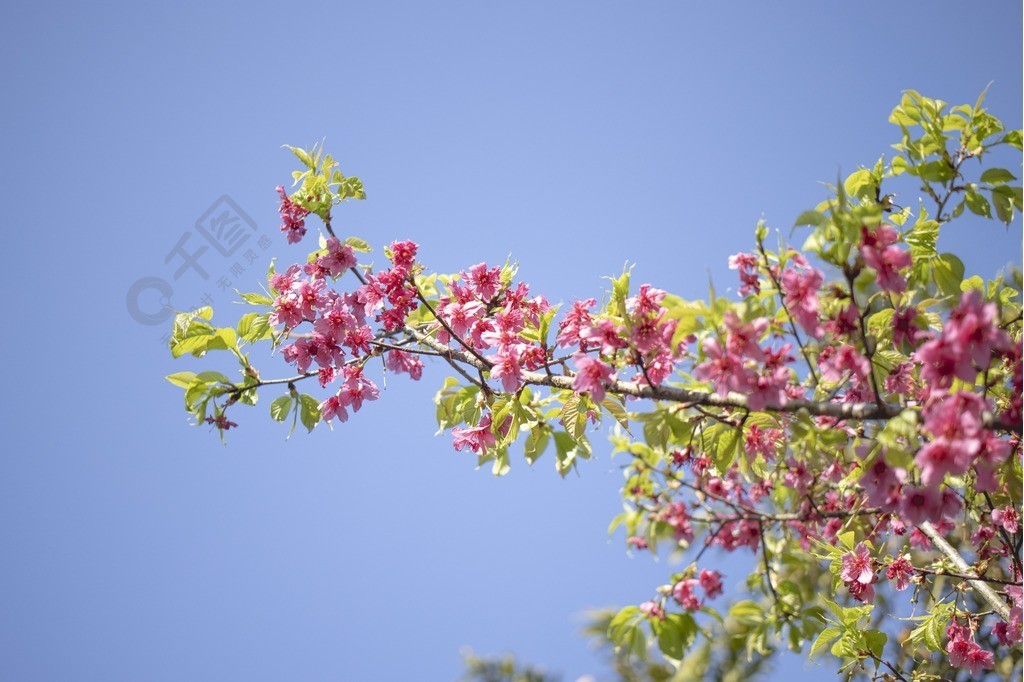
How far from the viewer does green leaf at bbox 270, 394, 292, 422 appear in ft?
9.84

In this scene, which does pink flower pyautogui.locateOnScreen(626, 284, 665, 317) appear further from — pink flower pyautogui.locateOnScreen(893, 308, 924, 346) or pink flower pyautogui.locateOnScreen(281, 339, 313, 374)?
pink flower pyautogui.locateOnScreen(281, 339, 313, 374)

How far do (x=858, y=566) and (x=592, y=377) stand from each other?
171 centimetres

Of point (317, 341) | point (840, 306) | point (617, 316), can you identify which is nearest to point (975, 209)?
point (840, 306)

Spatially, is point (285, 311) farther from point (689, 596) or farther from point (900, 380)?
point (689, 596)

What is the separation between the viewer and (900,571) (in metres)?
3.38

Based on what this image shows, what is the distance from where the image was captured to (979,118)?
2789mm

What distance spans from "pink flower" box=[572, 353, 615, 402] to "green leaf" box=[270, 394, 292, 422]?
1343mm

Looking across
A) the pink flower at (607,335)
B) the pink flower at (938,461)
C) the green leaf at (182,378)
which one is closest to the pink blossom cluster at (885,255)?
the pink flower at (938,461)

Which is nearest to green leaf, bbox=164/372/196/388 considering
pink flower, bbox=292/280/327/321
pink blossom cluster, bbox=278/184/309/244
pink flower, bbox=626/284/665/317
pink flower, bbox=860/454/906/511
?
pink flower, bbox=292/280/327/321

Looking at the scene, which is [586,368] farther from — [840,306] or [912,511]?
[912,511]

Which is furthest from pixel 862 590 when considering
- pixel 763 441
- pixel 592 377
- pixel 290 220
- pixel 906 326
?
pixel 290 220

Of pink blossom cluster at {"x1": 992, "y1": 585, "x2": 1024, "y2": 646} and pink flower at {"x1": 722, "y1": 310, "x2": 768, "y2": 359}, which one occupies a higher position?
pink flower at {"x1": 722, "y1": 310, "x2": 768, "y2": 359}

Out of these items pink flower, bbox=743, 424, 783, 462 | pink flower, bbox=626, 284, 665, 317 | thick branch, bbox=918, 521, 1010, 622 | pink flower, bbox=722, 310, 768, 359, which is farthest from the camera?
thick branch, bbox=918, 521, 1010, 622

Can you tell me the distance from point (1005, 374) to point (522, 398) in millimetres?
1858
